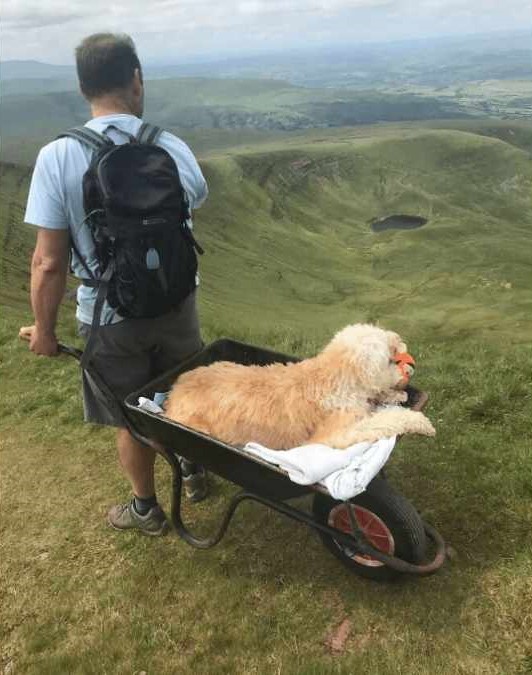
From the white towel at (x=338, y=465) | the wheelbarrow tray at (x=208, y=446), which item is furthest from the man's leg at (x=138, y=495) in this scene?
the white towel at (x=338, y=465)

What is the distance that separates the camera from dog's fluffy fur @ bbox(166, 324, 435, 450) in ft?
15.5

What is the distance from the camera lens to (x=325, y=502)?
5031 millimetres

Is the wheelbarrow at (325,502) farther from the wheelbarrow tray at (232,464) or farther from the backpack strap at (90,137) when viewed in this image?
the backpack strap at (90,137)

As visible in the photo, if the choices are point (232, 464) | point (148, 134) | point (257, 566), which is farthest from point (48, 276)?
point (257, 566)

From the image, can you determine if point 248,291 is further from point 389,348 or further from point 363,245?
point 389,348

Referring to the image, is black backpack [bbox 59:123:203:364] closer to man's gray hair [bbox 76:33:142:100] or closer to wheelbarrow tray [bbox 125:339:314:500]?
man's gray hair [bbox 76:33:142:100]

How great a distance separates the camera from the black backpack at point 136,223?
457 cm

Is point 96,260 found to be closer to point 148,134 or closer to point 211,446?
point 148,134

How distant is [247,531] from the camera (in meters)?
6.33

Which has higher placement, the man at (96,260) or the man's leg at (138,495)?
the man at (96,260)

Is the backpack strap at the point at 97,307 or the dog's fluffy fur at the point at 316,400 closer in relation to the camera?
the dog's fluffy fur at the point at 316,400

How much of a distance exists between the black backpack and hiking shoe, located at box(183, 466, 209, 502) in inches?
103

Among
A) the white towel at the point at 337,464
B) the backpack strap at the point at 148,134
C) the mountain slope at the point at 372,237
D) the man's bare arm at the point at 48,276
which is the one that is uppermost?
the backpack strap at the point at 148,134

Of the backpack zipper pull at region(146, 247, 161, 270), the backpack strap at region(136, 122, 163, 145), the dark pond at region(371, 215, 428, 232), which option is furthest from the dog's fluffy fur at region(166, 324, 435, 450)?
the dark pond at region(371, 215, 428, 232)
